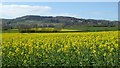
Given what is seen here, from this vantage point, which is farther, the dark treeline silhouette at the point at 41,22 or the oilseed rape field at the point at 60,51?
the dark treeline silhouette at the point at 41,22

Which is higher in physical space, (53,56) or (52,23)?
(52,23)

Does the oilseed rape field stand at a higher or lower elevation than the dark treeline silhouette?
lower

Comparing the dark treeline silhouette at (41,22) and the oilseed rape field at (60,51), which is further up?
the dark treeline silhouette at (41,22)

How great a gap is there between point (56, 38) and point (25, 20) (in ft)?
4.13

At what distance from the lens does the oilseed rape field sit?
784 cm

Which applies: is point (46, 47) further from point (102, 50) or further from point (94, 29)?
point (94, 29)

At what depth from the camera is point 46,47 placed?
28.7 feet

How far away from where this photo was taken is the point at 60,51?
8305mm

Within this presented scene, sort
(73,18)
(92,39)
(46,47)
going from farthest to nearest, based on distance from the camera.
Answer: (73,18)
(92,39)
(46,47)

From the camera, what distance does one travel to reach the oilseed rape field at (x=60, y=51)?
7.84 meters

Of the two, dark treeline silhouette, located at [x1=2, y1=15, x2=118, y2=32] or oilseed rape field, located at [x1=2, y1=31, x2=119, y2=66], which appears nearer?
oilseed rape field, located at [x1=2, y1=31, x2=119, y2=66]

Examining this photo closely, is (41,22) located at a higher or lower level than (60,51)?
higher

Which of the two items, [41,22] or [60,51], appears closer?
[60,51]

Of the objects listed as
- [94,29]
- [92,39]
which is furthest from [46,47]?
[94,29]
